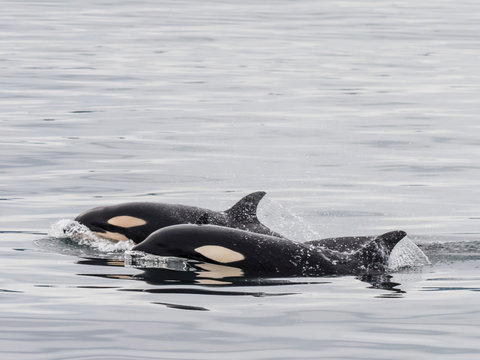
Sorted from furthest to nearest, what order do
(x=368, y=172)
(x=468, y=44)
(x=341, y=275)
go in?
(x=468, y=44) → (x=368, y=172) → (x=341, y=275)

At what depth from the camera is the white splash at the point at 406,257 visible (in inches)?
508

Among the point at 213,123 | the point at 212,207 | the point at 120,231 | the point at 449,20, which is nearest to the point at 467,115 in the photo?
the point at 213,123

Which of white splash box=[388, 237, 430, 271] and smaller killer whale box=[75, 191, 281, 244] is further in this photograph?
smaller killer whale box=[75, 191, 281, 244]

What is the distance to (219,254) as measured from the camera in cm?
1222

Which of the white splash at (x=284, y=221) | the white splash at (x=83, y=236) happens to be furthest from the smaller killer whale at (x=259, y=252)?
the white splash at (x=284, y=221)

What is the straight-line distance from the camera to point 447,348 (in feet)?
31.9

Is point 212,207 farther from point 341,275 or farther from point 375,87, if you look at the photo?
point 375,87

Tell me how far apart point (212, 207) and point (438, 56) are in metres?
22.8

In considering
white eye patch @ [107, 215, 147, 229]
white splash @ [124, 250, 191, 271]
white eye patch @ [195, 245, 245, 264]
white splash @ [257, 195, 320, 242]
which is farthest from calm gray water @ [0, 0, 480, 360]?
white eye patch @ [107, 215, 147, 229]

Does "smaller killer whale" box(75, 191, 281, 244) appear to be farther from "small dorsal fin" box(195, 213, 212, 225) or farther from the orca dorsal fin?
"small dorsal fin" box(195, 213, 212, 225)

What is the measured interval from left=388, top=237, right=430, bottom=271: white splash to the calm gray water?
0.16 m

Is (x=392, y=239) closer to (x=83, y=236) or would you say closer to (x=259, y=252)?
(x=259, y=252)

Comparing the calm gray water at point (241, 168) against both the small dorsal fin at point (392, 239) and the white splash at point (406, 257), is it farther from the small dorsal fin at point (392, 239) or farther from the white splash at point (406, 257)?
the small dorsal fin at point (392, 239)

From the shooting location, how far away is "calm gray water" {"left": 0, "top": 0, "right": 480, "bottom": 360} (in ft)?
33.4
